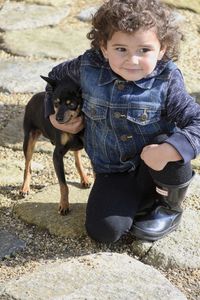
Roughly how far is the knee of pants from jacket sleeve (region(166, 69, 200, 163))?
472 millimetres

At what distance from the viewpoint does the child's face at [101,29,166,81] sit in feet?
9.96

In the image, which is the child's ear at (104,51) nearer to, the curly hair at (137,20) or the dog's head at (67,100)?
the curly hair at (137,20)

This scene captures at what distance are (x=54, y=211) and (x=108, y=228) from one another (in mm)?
425

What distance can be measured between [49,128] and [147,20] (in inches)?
38.1

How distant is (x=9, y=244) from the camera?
11.2 feet

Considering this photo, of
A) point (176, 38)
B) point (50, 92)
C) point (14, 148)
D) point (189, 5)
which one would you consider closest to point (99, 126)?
point (50, 92)

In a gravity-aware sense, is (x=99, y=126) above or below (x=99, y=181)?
above

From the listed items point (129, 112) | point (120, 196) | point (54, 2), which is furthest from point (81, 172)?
point (54, 2)

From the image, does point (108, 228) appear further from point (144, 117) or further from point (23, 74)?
point (23, 74)

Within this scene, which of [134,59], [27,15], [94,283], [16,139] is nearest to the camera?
[94,283]

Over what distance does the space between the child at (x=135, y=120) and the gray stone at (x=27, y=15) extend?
2.84 meters

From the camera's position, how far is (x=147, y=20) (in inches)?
119

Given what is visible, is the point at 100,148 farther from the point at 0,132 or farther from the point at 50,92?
the point at 0,132

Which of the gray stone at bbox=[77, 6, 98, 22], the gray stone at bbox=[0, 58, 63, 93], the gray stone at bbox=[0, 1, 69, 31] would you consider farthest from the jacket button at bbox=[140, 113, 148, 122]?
the gray stone at bbox=[77, 6, 98, 22]
